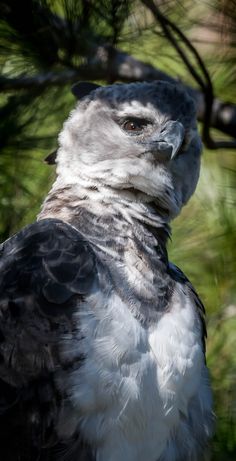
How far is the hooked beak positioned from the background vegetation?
0.51ft

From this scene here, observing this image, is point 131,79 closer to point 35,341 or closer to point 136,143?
point 136,143

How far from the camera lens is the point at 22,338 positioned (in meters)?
2.15

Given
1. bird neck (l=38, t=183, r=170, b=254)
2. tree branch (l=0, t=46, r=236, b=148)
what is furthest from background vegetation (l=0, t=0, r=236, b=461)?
bird neck (l=38, t=183, r=170, b=254)

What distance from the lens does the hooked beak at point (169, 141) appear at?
2475 mm

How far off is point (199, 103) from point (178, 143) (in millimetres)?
226

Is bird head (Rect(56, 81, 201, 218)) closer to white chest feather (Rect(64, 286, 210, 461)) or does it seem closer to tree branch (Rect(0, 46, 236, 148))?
tree branch (Rect(0, 46, 236, 148))

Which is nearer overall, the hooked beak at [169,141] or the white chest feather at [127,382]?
the white chest feather at [127,382]

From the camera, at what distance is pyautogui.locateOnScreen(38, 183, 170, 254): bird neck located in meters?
2.41

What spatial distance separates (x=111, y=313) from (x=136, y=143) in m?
0.50

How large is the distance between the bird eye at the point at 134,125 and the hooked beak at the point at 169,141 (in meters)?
0.06

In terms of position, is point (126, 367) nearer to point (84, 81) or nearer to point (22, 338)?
point (22, 338)

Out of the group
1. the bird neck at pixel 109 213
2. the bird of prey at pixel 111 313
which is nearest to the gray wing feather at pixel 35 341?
the bird of prey at pixel 111 313

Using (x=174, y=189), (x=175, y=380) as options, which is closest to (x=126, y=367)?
(x=175, y=380)

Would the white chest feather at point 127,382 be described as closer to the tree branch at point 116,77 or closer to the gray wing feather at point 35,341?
the gray wing feather at point 35,341
